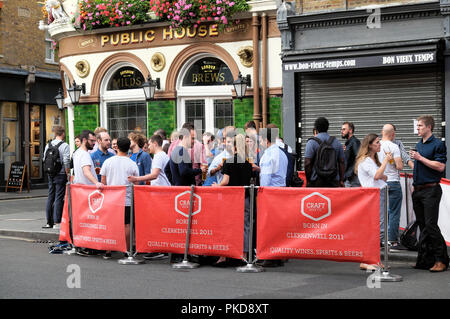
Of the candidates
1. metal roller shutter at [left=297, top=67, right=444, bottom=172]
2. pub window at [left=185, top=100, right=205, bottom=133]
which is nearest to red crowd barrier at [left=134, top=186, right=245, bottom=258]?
metal roller shutter at [left=297, top=67, right=444, bottom=172]

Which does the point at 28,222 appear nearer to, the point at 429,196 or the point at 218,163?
the point at 218,163

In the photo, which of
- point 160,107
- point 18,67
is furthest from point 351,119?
point 18,67

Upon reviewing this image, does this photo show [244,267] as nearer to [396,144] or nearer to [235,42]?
[396,144]

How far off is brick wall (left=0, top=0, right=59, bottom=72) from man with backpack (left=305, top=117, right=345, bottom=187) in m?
20.0

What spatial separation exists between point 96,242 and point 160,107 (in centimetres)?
867

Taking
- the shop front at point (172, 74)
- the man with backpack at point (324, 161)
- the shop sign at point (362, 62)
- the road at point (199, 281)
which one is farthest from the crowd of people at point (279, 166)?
the shop front at point (172, 74)

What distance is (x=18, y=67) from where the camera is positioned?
27828mm

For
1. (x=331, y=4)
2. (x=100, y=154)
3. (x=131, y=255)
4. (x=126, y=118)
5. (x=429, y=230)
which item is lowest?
(x=131, y=255)

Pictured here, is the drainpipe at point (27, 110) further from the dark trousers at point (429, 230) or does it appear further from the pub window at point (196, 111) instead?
the dark trousers at point (429, 230)

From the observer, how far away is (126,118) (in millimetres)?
19422

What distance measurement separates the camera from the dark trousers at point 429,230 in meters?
8.91

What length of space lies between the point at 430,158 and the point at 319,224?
1.79m

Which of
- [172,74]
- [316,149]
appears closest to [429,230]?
[316,149]

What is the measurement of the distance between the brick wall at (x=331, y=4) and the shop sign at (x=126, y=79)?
17.6 feet
